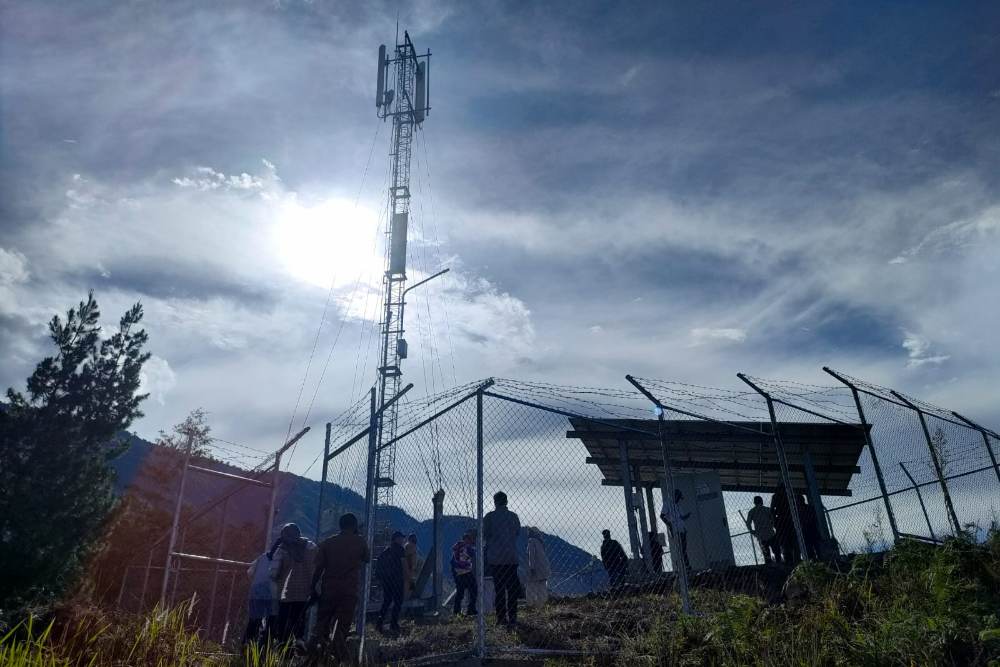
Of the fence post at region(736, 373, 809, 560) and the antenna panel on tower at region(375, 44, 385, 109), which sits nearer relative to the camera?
the fence post at region(736, 373, 809, 560)

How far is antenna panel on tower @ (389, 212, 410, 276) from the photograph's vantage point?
910 inches

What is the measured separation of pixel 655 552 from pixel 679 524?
5668mm

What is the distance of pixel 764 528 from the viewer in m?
12.8

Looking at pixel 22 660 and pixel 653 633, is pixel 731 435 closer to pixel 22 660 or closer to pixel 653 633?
pixel 653 633

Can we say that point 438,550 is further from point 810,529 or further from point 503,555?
point 810,529

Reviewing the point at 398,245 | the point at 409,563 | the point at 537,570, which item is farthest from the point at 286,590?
the point at 398,245

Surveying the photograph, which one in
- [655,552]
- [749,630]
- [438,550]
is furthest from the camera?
[655,552]

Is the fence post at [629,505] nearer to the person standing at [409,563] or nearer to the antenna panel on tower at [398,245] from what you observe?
the person standing at [409,563]

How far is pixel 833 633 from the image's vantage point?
5.62 meters

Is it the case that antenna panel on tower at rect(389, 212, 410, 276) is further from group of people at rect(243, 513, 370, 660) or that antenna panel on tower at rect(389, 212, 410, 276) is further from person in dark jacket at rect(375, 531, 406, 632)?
group of people at rect(243, 513, 370, 660)

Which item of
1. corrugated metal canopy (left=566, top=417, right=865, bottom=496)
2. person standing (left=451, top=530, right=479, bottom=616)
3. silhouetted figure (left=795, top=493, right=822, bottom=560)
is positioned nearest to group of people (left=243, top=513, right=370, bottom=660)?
person standing (left=451, top=530, right=479, bottom=616)

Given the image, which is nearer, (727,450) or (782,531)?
(782,531)

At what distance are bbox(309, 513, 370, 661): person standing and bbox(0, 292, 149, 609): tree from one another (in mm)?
9198

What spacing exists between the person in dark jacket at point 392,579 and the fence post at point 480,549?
12.7 feet
